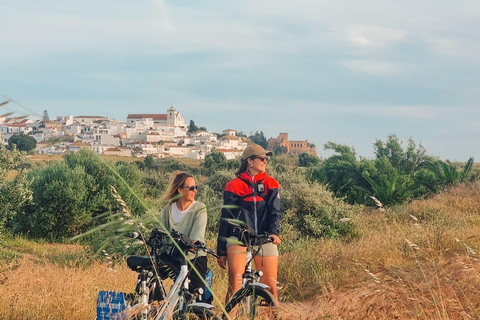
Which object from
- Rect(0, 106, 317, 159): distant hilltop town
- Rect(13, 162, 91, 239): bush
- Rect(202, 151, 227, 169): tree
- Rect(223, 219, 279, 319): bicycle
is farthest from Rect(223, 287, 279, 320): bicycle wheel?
Rect(0, 106, 317, 159): distant hilltop town

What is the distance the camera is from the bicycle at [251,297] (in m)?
4.48

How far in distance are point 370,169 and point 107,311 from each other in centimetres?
1655

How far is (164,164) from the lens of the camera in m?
53.5

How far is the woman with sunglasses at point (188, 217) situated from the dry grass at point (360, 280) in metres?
0.69

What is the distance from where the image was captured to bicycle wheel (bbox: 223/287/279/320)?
446 cm

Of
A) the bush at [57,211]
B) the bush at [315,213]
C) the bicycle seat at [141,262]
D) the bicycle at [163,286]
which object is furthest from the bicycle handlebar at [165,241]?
the bush at [57,211]

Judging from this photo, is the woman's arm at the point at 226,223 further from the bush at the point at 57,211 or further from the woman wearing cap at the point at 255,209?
the bush at the point at 57,211

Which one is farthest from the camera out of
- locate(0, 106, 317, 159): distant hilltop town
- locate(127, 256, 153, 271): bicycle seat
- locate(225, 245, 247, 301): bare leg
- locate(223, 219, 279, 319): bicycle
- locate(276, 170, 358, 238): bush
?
locate(0, 106, 317, 159): distant hilltop town

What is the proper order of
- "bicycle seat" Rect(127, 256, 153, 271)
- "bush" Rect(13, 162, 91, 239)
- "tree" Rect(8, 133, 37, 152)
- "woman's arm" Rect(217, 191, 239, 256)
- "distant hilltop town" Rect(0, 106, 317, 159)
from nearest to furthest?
"bicycle seat" Rect(127, 256, 153, 271)
"woman's arm" Rect(217, 191, 239, 256)
"tree" Rect(8, 133, 37, 152)
"bush" Rect(13, 162, 91, 239)
"distant hilltop town" Rect(0, 106, 317, 159)

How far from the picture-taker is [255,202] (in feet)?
18.9

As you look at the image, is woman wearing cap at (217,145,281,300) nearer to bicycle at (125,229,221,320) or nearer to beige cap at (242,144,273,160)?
beige cap at (242,144,273,160)

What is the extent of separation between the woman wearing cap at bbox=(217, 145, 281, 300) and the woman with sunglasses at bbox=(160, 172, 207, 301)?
0.46 meters

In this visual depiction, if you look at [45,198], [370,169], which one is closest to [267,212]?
[370,169]

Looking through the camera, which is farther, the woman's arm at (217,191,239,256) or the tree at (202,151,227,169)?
the tree at (202,151,227,169)
